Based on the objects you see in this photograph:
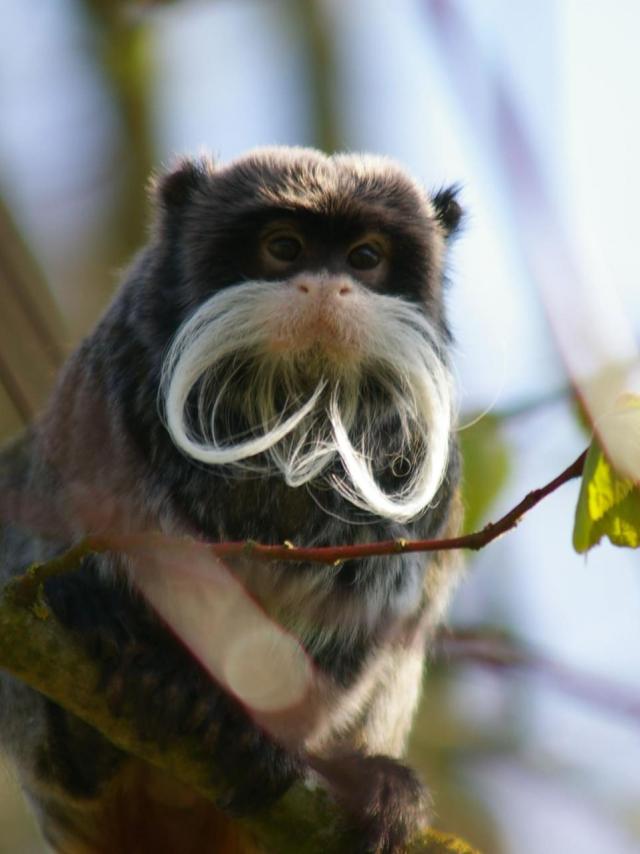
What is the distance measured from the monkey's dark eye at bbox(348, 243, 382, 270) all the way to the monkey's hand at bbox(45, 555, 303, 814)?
96cm

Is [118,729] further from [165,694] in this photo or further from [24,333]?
[24,333]

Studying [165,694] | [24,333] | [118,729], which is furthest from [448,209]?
[118,729]

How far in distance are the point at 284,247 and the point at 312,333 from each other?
281 mm

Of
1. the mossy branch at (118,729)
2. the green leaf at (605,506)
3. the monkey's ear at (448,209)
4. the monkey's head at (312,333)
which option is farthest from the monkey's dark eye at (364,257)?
the green leaf at (605,506)

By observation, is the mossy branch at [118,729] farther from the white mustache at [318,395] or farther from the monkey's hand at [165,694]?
the white mustache at [318,395]

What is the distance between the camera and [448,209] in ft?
12.4

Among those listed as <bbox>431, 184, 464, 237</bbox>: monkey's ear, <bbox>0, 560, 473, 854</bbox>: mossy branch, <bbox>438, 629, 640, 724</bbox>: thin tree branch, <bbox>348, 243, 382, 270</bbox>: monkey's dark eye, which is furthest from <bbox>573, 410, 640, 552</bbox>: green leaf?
<bbox>431, 184, 464, 237</bbox>: monkey's ear

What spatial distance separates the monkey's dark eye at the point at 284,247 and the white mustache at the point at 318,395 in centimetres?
11

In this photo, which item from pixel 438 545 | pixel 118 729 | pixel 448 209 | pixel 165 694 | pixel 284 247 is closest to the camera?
pixel 438 545

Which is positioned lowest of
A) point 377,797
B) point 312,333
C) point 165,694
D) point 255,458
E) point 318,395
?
point 377,797

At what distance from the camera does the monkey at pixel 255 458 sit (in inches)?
125

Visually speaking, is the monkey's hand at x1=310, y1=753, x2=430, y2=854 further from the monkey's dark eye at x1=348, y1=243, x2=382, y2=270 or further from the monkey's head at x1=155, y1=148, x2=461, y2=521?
the monkey's dark eye at x1=348, y1=243, x2=382, y2=270

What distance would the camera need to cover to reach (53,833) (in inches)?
139

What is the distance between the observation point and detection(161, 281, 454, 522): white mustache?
3178mm
